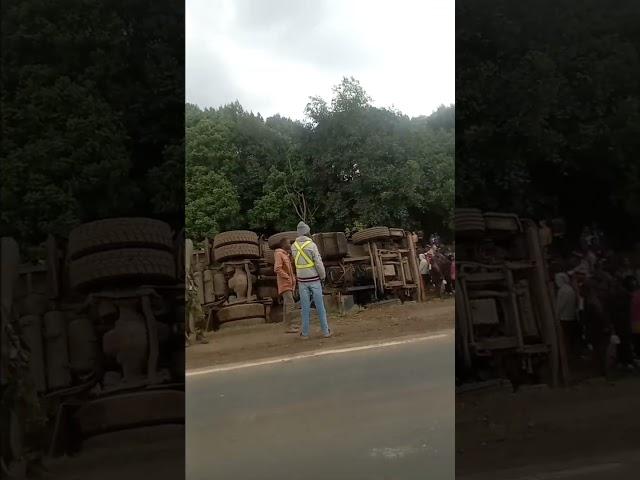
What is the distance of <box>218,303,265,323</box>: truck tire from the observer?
3479mm

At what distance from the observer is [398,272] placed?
384 cm

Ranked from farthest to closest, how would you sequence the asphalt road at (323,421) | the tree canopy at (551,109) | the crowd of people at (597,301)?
the asphalt road at (323,421) < the crowd of people at (597,301) < the tree canopy at (551,109)

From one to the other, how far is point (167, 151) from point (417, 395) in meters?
2.39

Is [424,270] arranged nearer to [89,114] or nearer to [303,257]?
[303,257]

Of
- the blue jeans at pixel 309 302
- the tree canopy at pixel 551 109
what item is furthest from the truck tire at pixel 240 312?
the tree canopy at pixel 551 109

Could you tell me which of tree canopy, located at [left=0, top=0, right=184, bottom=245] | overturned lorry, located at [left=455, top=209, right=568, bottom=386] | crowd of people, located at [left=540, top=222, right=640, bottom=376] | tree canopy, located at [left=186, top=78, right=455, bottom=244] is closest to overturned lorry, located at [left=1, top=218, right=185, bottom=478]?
tree canopy, located at [left=0, top=0, right=184, bottom=245]

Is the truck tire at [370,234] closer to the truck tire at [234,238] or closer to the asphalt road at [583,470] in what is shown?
the truck tire at [234,238]

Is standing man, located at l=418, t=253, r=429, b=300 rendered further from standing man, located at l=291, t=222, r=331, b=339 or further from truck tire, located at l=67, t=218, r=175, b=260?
truck tire, located at l=67, t=218, r=175, b=260

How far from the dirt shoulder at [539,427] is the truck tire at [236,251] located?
1595 millimetres

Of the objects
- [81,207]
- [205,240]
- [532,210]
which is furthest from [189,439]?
[532,210]

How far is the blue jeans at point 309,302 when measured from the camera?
3.56 metres

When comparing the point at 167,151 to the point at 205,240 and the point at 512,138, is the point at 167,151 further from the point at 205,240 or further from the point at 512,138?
the point at 512,138

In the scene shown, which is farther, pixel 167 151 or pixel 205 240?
pixel 205 240

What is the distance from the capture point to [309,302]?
3592 mm
